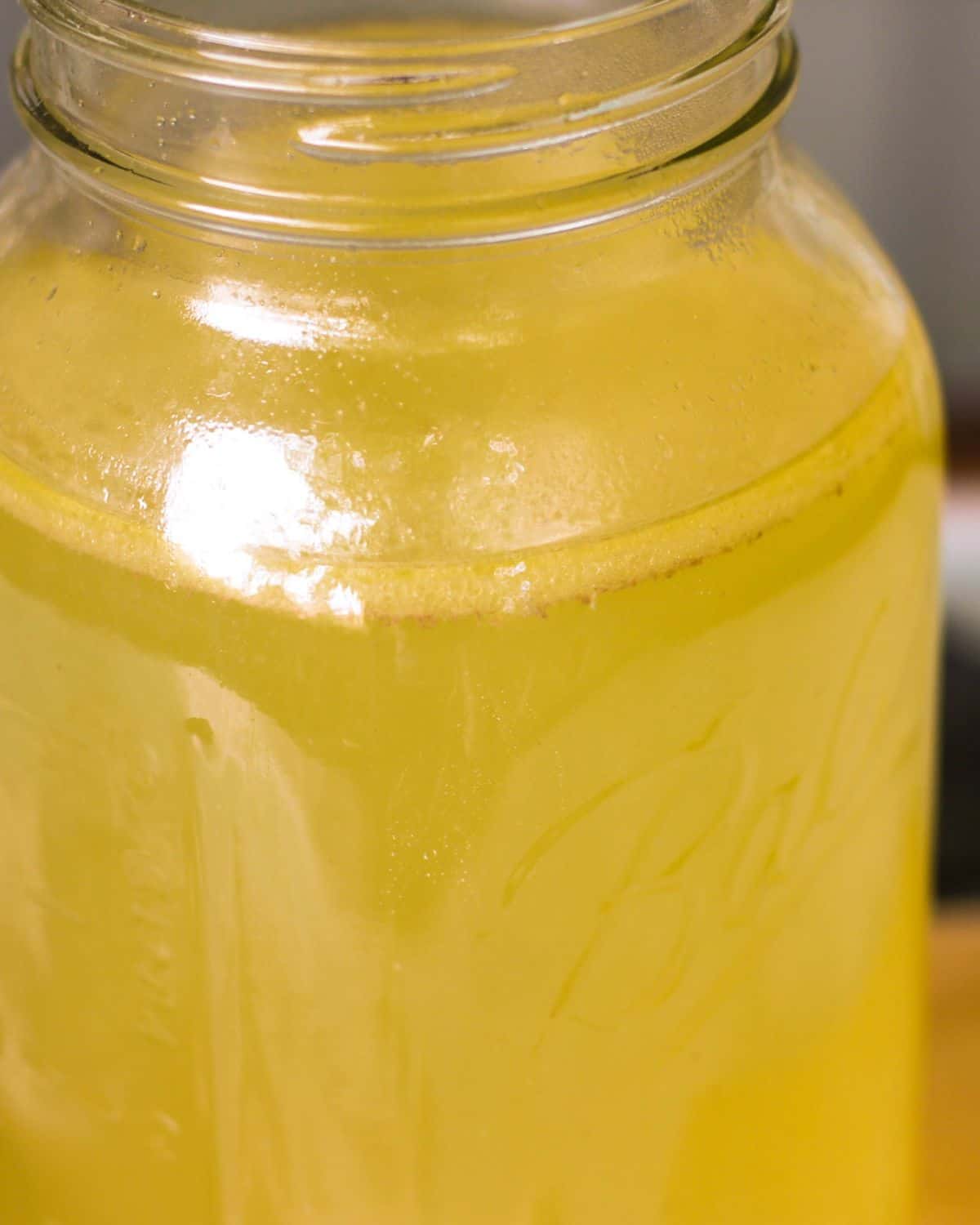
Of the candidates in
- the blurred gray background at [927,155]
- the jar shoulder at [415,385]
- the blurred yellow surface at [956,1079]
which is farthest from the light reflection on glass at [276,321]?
the blurred gray background at [927,155]

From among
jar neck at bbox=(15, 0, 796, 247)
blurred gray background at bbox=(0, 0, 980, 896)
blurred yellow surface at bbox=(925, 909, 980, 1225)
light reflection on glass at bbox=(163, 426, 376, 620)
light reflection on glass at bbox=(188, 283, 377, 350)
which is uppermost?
jar neck at bbox=(15, 0, 796, 247)

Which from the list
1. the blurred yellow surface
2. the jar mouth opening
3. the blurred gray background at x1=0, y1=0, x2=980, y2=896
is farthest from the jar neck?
the blurred gray background at x1=0, y1=0, x2=980, y2=896

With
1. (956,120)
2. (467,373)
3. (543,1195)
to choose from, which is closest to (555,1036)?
(543,1195)

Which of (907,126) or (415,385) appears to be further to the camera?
(907,126)

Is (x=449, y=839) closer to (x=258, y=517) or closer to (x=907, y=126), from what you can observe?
(x=258, y=517)

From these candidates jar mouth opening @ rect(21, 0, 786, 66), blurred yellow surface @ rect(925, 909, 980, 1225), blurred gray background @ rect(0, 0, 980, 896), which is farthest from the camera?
blurred gray background @ rect(0, 0, 980, 896)

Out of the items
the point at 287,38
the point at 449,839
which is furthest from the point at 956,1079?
the point at 287,38

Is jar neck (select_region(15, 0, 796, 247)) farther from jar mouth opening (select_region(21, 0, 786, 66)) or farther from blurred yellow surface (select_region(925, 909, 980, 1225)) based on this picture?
blurred yellow surface (select_region(925, 909, 980, 1225))

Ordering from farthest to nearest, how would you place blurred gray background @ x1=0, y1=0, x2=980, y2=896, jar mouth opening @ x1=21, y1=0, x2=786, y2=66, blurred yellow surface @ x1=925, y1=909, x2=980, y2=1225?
blurred gray background @ x1=0, y1=0, x2=980, y2=896 → blurred yellow surface @ x1=925, y1=909, x2=980, y2=1225 → jar mouth opening @ x1=21, y1=0, x2=786, y2=66
